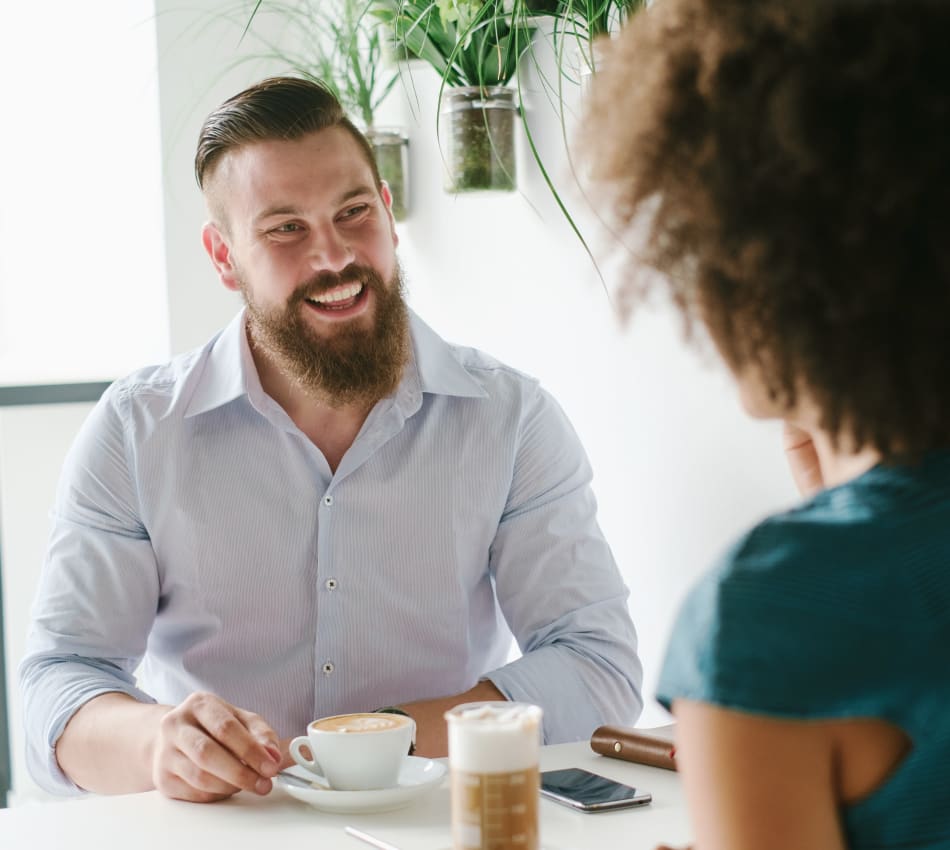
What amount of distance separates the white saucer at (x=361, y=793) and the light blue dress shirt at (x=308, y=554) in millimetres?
493

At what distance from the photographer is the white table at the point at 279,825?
3.72ft

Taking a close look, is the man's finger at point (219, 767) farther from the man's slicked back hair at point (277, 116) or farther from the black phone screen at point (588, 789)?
the man's slicked back hair at point (277, 116)

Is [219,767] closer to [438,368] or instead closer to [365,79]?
[438,368]

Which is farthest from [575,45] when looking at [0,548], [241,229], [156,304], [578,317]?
[0,548]

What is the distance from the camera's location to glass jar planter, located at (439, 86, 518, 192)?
2.15m

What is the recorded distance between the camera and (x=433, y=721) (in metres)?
1.56

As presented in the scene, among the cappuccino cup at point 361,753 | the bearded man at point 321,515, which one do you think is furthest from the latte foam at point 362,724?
the bearded man at point 321,515

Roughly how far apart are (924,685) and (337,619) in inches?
48.6

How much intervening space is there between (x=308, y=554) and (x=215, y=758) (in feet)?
1.85

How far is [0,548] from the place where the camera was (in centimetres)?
315

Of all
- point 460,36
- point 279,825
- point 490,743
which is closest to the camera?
point 490,743

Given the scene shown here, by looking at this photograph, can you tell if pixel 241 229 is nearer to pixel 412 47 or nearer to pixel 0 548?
pixel 412 47

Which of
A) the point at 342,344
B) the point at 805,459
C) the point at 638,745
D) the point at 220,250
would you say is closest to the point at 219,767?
the point at 638,745

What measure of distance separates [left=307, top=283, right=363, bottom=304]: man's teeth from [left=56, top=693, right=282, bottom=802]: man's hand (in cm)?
66
